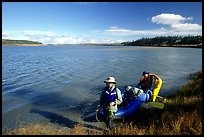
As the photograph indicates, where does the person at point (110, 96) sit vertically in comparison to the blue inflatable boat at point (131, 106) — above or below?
above

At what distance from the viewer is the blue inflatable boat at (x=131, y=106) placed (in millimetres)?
8891

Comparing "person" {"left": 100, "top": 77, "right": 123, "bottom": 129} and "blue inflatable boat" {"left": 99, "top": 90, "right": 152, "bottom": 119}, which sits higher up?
"person" {"left": 100, "top": 77, "right": 123, "bottom": 129}

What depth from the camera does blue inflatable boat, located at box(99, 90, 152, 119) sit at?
8891mm

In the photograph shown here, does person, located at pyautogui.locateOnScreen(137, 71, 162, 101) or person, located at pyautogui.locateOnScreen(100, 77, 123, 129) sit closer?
person, located at pyautogui.locateOnScreen(100, 77, 123, 129)

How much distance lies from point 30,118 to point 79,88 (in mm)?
6053

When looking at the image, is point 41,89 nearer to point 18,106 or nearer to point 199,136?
point 18,106

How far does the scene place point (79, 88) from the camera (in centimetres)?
1578

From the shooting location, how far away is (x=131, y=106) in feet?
30.4

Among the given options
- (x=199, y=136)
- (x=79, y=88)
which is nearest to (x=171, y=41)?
(x=79, y=88)

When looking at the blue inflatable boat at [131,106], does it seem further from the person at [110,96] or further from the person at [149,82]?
the person at [110,96]

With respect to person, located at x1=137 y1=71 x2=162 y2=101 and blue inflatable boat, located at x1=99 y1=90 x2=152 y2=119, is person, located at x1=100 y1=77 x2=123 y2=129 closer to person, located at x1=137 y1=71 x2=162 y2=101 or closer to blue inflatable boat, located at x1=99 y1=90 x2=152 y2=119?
blue inflatable boat, located at x1=99 y1=90 x2=152 y2=119

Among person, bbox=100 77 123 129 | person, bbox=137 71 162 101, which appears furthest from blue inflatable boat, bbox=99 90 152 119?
person, bbox=100 77 123 129

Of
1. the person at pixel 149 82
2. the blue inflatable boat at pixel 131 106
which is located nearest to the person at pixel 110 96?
the blue inflatable boat at pixel 131 106

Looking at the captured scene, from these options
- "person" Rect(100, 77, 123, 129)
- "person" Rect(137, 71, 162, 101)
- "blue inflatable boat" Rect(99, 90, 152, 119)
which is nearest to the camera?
"person" Rect(100, 77, 123, 129)
